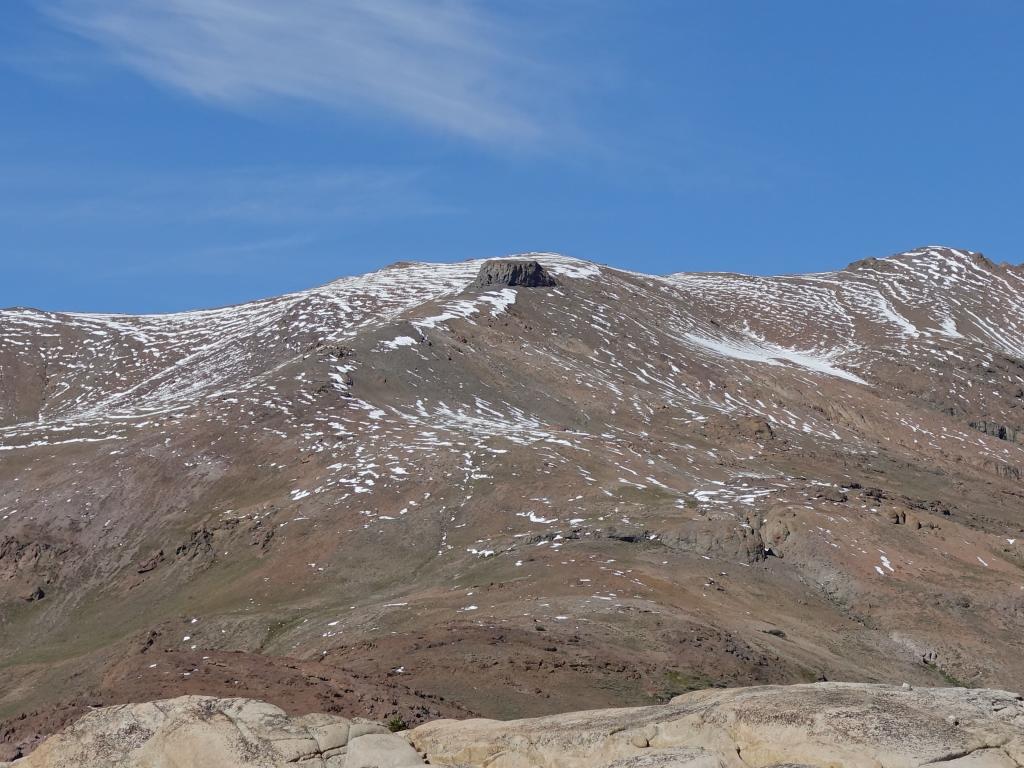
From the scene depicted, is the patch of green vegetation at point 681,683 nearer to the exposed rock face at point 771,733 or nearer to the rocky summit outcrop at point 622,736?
the exposed rock face at point 771,733

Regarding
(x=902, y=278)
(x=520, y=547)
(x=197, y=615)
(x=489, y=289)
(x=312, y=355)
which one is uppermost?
(x=902, y=278)

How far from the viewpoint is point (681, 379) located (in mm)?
111938

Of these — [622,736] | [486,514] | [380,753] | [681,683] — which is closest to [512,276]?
[486,514]

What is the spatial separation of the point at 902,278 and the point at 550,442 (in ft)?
389

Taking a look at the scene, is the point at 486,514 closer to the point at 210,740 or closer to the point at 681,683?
the point at 681,683

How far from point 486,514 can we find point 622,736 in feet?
157

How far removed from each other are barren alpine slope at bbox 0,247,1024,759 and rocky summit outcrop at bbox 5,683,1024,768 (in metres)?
7.19

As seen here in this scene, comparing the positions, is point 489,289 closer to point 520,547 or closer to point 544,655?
point 520,547

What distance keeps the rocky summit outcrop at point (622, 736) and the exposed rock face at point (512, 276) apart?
370 ft

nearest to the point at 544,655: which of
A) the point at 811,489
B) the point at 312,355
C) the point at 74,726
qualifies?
the point at 74,726

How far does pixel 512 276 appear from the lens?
134m

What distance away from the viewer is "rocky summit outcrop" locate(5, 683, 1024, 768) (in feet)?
58.3

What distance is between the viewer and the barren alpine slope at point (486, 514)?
40906 mm

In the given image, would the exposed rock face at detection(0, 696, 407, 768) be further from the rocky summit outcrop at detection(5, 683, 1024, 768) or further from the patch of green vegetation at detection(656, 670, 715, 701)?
the patch of green vegetation at detection(656, 670, 715, 701)
